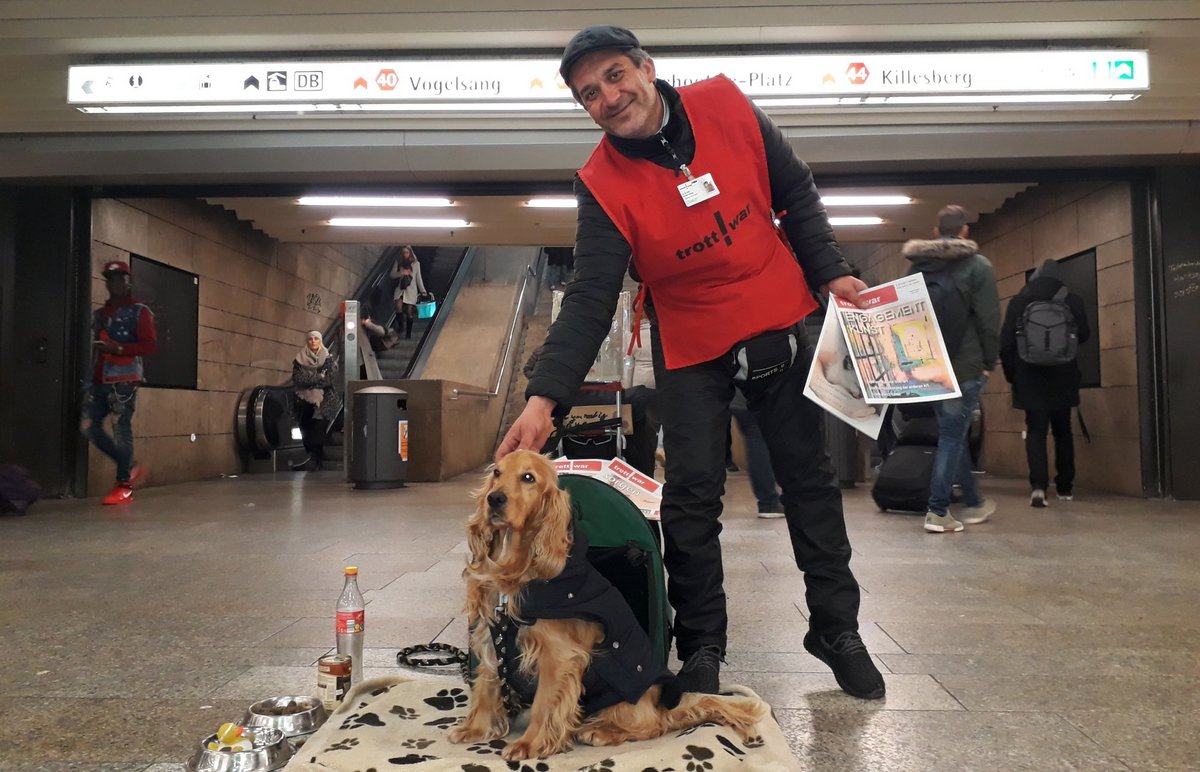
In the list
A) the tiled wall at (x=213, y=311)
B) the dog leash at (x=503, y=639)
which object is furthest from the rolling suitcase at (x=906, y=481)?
the tiled wall at (x=213, y=311)

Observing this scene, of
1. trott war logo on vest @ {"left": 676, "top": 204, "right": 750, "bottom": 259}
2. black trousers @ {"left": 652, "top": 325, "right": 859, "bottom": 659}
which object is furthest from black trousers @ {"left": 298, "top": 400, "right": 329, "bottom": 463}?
trott war logo on vest @ {"left": 676, "top": 204, "right": 750, "bottom": 259}

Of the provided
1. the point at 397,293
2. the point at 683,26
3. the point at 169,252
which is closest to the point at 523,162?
the point at 683,26

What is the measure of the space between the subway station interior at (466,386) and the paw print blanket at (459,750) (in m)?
0.03

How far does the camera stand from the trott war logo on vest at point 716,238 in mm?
2311

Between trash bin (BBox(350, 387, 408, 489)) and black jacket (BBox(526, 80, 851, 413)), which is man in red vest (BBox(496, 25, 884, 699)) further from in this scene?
trash bin (BBox(350, 387, 408, 489))

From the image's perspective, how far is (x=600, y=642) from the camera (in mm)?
1884

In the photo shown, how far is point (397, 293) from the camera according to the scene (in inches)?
602

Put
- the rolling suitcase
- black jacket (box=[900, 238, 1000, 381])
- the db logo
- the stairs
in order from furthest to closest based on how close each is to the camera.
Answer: the stairs, the rolling suitcase, the db logo, black jacket (box=[900, 238, 1000, 381])

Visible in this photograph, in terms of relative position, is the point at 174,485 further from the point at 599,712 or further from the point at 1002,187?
the point at 1002,187

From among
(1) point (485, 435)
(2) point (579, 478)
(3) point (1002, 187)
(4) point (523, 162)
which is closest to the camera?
(2) point (579, 478)

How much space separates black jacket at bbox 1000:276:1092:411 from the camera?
712cm

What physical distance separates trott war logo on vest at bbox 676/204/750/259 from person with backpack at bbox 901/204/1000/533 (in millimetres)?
3770

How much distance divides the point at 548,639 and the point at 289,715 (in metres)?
0.75

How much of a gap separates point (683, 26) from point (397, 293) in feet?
34.0
